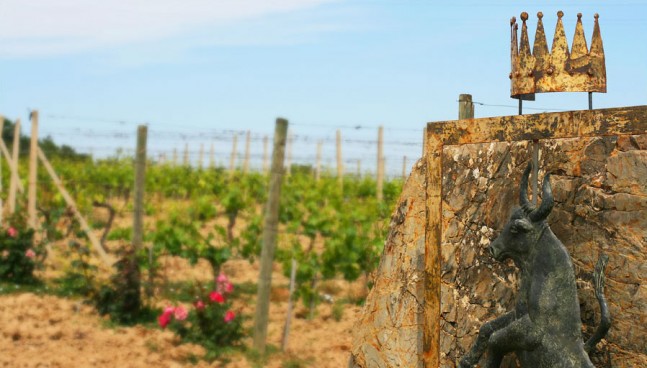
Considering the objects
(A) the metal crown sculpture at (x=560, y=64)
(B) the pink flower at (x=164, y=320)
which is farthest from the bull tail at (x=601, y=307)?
(B) the pink flower at (x=164, y=320)

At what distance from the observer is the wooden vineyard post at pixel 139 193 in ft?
38.0

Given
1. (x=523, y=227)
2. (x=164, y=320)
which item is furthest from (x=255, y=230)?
(x=523, y=227)

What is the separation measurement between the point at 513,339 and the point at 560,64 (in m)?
1.51

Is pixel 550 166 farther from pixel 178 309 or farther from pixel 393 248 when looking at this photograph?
pixel 178 309

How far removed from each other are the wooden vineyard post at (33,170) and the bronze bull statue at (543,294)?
1208 cm

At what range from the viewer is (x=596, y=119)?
4.22 metres

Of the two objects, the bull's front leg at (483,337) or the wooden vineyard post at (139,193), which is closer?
the bull's front leg at (483,337)

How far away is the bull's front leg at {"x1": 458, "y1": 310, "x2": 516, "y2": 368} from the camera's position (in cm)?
428

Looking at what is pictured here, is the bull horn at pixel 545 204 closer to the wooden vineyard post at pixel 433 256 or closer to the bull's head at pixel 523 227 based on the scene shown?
the bull's head at pixel 523 227

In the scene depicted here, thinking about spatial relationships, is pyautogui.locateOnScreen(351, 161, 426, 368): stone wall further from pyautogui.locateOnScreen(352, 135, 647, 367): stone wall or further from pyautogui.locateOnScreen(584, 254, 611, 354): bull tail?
pyautogui.locateOnScreen(584, 254, 611, 354): bull tail

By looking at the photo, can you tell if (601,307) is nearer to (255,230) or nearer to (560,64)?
(560,64)

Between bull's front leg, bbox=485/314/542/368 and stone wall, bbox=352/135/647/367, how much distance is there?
0.29 metres

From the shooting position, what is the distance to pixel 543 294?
4020mm

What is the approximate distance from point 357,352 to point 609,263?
75.8 inches
